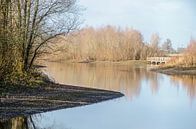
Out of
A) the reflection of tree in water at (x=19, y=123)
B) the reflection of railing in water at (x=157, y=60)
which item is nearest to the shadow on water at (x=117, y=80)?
the reflection of tree in water at (x=19, y=123)

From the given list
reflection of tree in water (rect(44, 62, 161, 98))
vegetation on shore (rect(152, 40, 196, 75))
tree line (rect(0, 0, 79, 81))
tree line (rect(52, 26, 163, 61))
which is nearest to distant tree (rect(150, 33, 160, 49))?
tree line (rect(52, 26, 163, 61))

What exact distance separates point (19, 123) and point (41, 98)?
15.5 ft

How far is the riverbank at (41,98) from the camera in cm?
1538

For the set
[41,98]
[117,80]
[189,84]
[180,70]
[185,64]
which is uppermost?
[185,64]

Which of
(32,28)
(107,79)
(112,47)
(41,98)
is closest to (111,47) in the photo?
(112,47)

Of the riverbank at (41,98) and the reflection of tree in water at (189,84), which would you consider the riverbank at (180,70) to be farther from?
the riverbank at (41,98)

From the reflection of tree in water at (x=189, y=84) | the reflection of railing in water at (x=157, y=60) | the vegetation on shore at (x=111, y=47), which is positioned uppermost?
the vegetation on shore at (x=111, y=47)

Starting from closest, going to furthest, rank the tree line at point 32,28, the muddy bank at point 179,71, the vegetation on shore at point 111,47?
the tree line at point 32,28 < the muddy bank at point 179,71 < the vegetation on shore at point 111,47

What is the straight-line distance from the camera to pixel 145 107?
2073 cm

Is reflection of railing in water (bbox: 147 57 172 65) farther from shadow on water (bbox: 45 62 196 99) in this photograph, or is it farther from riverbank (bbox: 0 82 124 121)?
riverbank (bbox: 0 82 124 121)

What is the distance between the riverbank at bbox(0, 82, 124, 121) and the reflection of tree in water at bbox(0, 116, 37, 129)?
0.34 metres

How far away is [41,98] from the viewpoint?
18125mm

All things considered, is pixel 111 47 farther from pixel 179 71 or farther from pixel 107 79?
pixel 107 79

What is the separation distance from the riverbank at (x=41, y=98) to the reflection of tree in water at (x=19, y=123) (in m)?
0.34
